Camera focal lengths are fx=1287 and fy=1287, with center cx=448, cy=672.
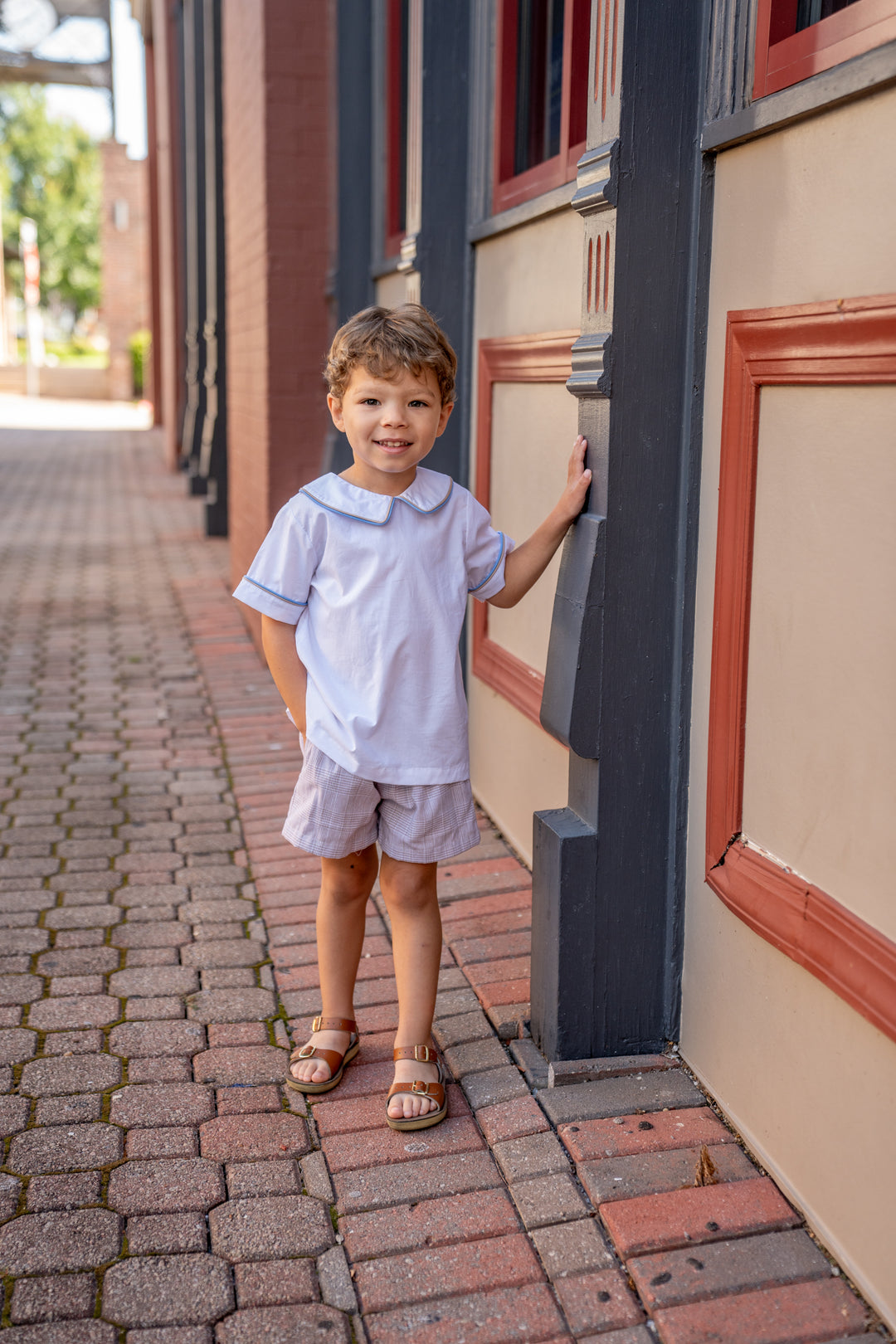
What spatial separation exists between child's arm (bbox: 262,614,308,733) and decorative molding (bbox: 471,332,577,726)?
33.6 inches

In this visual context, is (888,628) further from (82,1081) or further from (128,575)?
(128,575)

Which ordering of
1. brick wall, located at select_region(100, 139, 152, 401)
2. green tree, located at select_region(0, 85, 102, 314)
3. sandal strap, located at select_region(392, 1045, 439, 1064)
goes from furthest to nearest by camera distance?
green tree, located at select_region(0, 85, 102, 314) < brick wall, located at select_region(100, 139, 152, 401) < sandal strap, located at select_region(392, 1045, 439, 1064)

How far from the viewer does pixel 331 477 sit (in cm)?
241

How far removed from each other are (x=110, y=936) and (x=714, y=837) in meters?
1.67

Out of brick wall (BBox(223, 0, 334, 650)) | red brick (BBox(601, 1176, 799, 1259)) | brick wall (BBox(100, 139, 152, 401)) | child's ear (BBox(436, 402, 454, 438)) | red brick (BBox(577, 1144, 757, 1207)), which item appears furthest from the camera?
brick wall (BBox(100, 139, 152, 401))

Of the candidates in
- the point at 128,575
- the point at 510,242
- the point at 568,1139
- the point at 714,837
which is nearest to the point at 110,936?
the point at 568,1139

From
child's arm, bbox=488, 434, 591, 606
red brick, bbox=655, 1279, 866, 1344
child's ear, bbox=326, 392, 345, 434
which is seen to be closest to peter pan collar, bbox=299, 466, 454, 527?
child's ear, bbox=326, 392, 345, 434

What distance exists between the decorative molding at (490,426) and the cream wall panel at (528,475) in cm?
3

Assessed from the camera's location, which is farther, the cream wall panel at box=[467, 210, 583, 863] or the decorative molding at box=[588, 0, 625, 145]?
the cream wall panel at box=[467, 210, 583, 863]

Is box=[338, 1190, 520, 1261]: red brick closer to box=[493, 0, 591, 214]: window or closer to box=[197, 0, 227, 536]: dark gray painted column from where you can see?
box=[493, 0, 591, 214]: window

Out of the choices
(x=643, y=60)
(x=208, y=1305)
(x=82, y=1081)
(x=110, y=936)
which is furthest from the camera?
(x=110, y=936)

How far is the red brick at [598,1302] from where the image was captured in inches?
75.3

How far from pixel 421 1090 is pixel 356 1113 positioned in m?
0.14

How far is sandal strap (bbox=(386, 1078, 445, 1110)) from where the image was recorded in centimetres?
245
